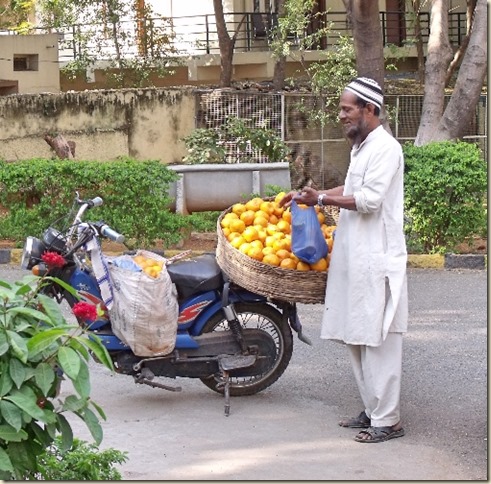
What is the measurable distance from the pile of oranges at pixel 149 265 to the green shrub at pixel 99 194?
18.8 ft

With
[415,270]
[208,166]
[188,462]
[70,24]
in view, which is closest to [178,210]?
[208,166]

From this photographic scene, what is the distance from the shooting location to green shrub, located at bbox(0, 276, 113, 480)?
3900mm

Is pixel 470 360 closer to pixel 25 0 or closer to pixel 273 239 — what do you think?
pixel 273 239

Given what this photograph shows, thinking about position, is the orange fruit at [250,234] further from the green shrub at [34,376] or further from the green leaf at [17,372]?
the green leaf at [17,372]

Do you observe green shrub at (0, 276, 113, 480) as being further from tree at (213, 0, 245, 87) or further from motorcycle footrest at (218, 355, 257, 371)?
tree at (213, 0, 245, 87)

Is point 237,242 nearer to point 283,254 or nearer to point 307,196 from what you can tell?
point 283,254

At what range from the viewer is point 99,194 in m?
12.9

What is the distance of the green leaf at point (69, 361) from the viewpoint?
3885 millimetres

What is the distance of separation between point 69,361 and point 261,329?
3407 mm

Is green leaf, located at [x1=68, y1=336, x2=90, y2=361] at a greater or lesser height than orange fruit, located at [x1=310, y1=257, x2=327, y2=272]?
greater

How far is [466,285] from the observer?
38.4 ft

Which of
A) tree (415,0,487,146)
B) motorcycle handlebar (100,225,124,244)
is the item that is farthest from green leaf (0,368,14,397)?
tree (415,0,487,146)

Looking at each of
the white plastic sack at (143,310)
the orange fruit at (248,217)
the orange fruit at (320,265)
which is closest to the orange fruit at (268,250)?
the orange fruit at (320,265)

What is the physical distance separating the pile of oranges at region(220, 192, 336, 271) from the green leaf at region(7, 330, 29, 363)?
2.90 meters
